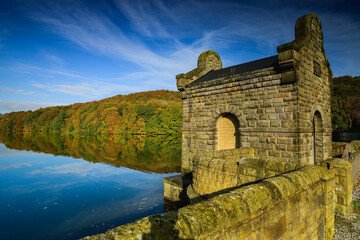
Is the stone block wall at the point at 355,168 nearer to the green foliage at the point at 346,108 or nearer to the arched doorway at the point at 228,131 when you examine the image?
the arched doorway at the point at 228,131

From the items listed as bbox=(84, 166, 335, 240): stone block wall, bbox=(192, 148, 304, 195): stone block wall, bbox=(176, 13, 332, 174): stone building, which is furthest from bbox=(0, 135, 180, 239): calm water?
bbox=(84, 166, 335, 240): stone block wall

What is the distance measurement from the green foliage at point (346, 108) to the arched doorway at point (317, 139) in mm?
25521

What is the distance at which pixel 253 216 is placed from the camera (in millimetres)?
2389

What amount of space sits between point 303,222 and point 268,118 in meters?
5.14

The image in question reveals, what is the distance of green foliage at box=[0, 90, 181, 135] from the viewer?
50.7m

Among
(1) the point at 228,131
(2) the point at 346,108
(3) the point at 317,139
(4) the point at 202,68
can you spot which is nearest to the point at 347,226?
(3) the point at 317,139

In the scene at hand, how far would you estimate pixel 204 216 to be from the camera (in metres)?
1.96

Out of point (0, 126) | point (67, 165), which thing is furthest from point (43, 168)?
point (0, 126)

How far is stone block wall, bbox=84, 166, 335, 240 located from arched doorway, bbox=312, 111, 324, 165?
604 cm

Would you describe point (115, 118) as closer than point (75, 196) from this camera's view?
No

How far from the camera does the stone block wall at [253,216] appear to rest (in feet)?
5.84

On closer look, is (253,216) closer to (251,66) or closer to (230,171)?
(230,171)

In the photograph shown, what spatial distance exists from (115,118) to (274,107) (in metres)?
53.9

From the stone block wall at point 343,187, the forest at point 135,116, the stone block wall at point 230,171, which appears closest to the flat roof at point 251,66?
the forest at point 135,116
